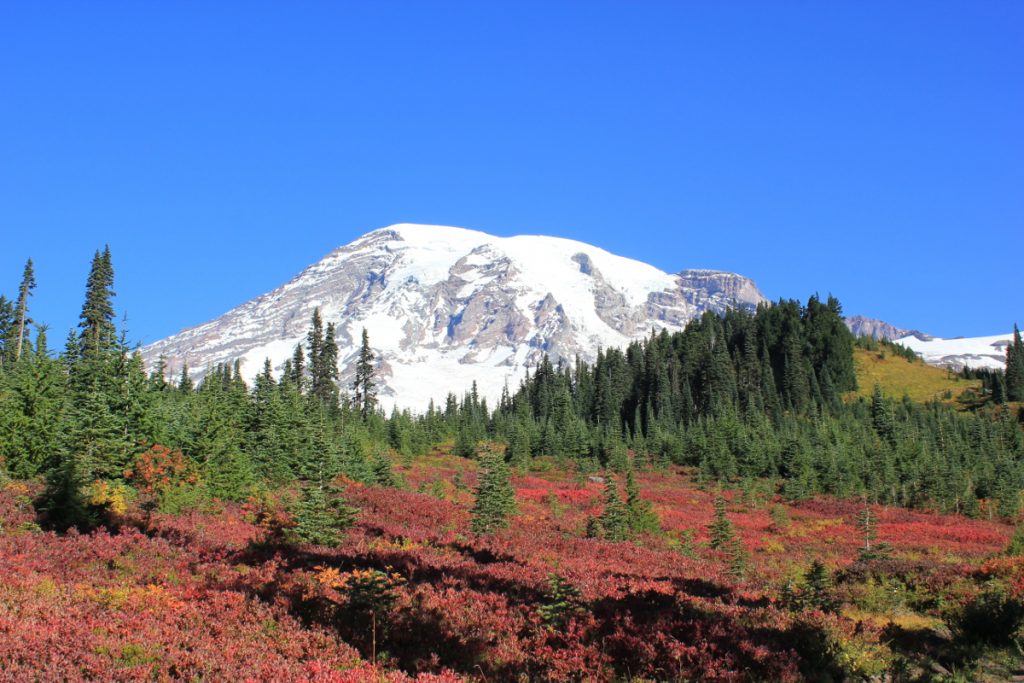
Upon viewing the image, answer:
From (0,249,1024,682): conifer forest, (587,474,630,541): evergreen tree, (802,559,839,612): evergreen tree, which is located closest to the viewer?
(0,249,1024,682): conifer forest

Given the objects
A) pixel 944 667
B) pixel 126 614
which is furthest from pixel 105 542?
pixel 944 667

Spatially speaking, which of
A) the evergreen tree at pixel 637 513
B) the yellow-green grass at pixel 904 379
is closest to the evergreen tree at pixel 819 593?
the evergreen tree at pixel 637 513

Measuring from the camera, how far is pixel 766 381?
406 ft

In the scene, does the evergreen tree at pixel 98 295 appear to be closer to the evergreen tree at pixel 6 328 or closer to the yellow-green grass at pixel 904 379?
the evergreen tree at pixel 6 328

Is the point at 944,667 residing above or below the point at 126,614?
below

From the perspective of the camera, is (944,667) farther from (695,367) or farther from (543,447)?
(695,367)

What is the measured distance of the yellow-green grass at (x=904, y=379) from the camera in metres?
133

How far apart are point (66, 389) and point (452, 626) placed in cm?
3172

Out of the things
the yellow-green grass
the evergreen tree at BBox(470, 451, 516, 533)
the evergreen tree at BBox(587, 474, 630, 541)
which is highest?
the yellow-green grass

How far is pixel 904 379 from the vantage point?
470ft

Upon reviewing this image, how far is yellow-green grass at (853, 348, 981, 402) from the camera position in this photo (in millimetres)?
133000

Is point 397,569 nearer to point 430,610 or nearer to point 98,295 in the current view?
point 430,610

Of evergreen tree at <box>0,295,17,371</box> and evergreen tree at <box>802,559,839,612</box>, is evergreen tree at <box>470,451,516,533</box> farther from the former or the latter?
evergreen tree at <box>0,295,17,371</box>

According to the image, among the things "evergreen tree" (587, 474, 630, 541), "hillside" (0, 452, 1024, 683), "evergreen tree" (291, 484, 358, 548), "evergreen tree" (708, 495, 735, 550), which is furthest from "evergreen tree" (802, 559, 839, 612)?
"evergreen tree" (708, 495, 735, 550)
